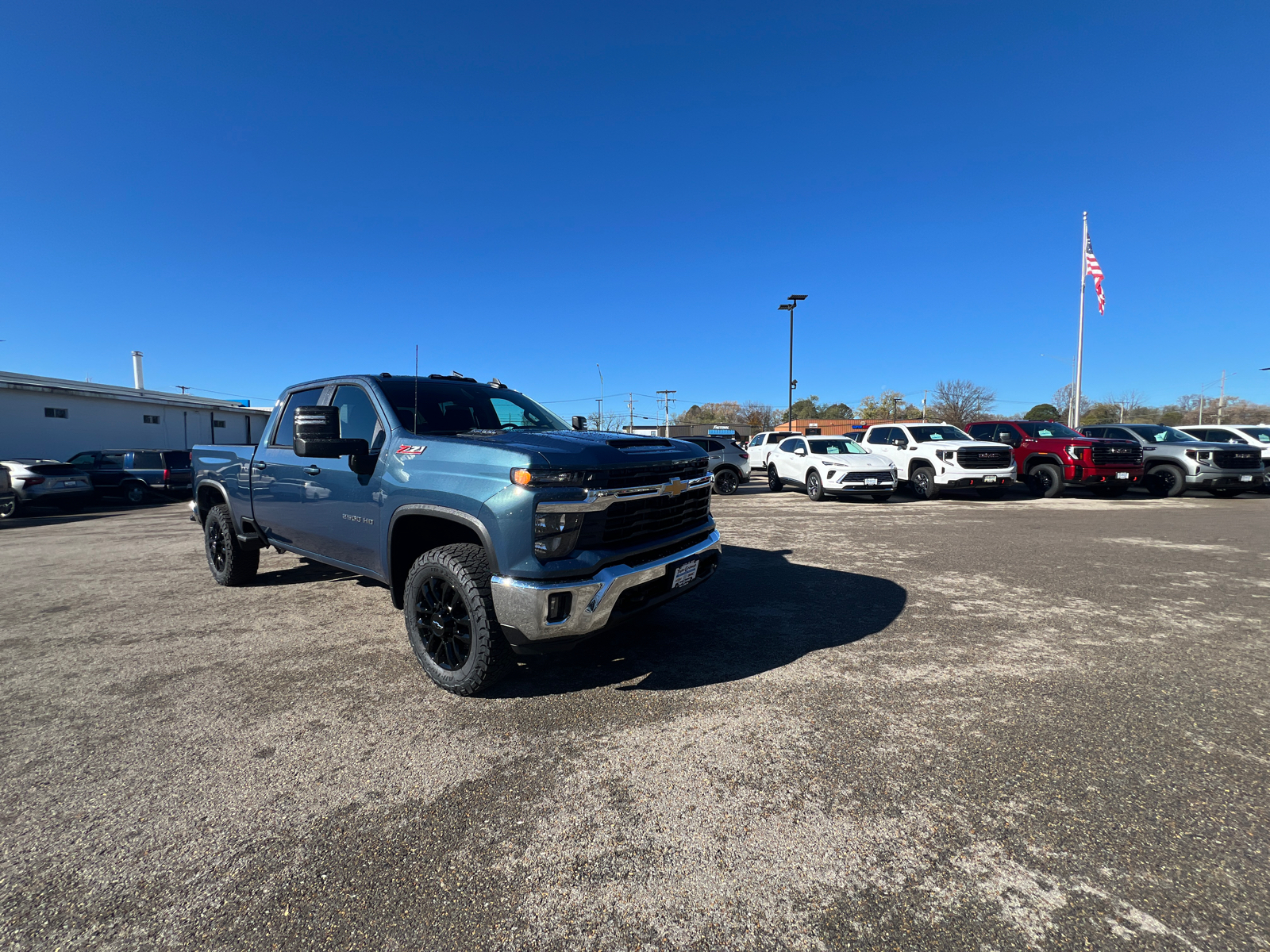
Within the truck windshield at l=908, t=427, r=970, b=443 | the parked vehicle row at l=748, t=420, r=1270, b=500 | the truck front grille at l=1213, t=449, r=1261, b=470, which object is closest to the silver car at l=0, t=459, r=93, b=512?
the parked vehicle row at l=748, t=420, r=1270, b=500

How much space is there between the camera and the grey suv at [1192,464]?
13.4 metres

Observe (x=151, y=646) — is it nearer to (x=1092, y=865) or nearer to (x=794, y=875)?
(x=794, y=875)

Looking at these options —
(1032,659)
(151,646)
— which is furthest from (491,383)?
(1032,659)

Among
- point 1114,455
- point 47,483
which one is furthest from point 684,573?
point 47,483

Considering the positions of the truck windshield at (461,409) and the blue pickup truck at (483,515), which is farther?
the truck windshield at (461,409)

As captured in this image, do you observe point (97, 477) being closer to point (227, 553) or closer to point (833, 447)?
point (227, 553)

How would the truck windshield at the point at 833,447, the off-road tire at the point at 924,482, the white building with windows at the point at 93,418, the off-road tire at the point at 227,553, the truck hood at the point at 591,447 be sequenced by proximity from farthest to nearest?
the white building with windows at the point at 93,418
the truck windshield at the point at 833,447
the off-road tire at the point at 924,482
the off-road tire at the point at 227,553
the truck hood at the point at 591,447

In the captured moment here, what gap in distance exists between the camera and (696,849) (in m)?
2.08

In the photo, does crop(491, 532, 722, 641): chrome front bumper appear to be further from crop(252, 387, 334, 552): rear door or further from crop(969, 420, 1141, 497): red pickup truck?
crop(969, 420, 1141, 497): red pickup truck

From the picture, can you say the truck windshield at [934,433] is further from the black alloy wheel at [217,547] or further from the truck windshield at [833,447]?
the black alloy wheel at [217,547]

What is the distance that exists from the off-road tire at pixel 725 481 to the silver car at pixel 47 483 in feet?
51.5

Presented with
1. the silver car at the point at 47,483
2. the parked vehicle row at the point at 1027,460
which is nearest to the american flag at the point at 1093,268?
the parked vehicle row at the point at 1027,460

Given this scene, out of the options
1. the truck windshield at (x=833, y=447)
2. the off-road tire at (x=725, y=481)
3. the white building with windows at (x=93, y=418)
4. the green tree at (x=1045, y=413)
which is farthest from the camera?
the green tree at (x=1045, y=413)

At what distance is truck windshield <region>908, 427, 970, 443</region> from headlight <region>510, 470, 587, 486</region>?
13556 mm
